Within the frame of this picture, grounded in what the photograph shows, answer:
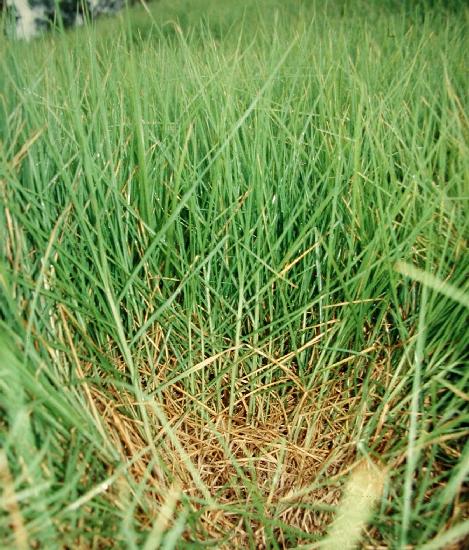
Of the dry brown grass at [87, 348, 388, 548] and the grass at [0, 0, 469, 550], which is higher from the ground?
the grass at [0, 0, 469, 550]

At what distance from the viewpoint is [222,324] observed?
0.57m

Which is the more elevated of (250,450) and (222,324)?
(222,324)

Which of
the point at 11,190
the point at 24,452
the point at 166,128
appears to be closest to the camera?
the point at 24,452

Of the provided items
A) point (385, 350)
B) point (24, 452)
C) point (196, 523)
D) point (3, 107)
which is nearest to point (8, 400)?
point (24, 452)

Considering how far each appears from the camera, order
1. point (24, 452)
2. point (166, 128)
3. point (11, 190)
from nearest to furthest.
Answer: point (24, 452)
point (11, 190)
point (166, 128)

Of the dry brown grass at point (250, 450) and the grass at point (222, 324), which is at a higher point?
the grass at point (222, 324)

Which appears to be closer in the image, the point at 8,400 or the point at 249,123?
the point at 8,400

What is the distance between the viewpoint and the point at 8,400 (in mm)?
367

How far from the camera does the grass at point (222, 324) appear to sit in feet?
1.30

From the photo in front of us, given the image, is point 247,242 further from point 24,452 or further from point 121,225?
point 24,452

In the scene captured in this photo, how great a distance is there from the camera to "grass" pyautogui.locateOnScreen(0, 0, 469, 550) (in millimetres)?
397

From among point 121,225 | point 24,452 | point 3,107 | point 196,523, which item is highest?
point 3,107

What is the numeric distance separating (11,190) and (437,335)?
0.48m

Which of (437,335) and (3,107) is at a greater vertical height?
(3,107)
